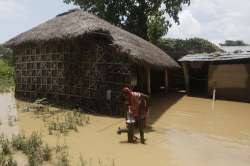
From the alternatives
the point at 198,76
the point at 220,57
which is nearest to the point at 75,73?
the point at 220,57

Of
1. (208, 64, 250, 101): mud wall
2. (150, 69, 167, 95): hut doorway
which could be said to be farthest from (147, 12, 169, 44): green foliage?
(208, 64, 250, 101): mud wall

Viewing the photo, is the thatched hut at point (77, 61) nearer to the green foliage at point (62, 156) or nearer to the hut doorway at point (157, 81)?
the green foliage at point (62, 156)

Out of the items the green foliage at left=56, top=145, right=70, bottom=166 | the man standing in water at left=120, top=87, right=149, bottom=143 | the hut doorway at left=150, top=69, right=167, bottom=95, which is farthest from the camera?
the hut doorway at left=150, top=69, right=167, bottom=95

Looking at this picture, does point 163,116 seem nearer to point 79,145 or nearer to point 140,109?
point 140,109

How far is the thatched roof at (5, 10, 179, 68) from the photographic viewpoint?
484 inches

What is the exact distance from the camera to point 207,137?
383 inches

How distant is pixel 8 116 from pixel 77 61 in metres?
3.22

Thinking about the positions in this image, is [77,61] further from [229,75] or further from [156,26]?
[156,26]

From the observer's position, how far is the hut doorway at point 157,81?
65.9 ft

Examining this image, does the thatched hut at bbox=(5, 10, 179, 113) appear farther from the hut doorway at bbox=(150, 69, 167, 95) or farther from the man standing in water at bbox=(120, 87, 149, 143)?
the hut doorway at bbox=(150, 69, 167, 95)

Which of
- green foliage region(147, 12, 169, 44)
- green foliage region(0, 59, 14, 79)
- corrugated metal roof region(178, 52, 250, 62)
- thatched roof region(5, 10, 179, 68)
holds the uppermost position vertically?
green foliage region(147, 12, 169, 44)

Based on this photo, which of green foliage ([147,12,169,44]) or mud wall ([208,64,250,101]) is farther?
green foliage ([147,12,169,44])

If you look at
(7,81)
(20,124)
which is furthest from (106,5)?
(20,124)

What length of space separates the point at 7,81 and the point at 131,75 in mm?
13832
